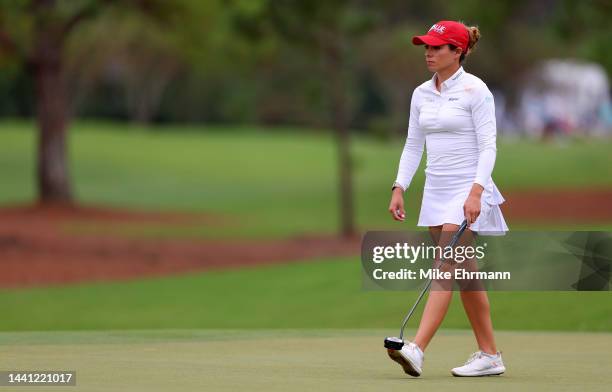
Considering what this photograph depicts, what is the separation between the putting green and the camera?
7.89 meters

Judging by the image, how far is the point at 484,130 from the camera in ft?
28.3

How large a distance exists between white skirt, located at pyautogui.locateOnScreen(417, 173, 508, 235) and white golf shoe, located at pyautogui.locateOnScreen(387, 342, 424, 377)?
873 millimetres

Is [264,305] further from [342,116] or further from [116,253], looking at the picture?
[342,116]

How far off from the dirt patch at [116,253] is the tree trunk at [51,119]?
2.46m

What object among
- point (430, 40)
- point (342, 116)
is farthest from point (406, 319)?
point (342, 116)

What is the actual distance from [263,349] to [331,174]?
45.0m

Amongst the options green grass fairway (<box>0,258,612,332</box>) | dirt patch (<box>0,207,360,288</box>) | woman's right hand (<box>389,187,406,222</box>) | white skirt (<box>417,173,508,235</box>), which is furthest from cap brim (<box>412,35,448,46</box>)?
dirt patch (<box>0,207,360,288</box>)

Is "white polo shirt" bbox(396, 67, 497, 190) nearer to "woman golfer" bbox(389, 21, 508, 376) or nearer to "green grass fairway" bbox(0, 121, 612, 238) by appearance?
"woman golfer" bbox(389, 21, 508, 376)

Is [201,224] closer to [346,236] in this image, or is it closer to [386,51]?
[346,236]

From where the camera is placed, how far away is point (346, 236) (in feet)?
100.0

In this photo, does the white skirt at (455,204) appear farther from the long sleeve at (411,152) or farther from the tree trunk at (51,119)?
the tree trunk at (51,119)

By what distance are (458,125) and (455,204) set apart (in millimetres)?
484

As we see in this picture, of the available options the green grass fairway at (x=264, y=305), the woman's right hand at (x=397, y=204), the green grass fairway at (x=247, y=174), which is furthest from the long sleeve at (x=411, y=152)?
the green grass fairway at (x=247, y=174)

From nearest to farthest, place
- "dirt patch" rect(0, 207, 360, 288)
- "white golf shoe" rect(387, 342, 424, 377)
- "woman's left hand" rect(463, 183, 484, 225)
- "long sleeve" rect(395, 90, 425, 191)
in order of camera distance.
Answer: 1. "white golf shoe" rect(387, 342, 424, 377)
2. "woman's left hand" rect(463, 183, 484, 225)
3. "long sleeve" rect(395, 90, 425, 191)
4. "dirt patch" rect(0, 207, 360, 288)
